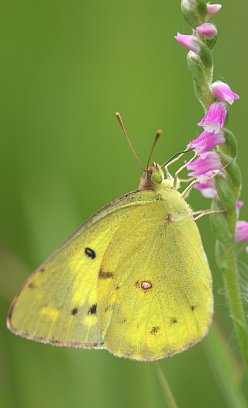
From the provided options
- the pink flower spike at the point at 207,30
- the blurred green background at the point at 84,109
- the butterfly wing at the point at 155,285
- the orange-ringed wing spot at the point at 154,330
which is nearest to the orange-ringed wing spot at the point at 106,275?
the butterfly wing at the point at 155,285

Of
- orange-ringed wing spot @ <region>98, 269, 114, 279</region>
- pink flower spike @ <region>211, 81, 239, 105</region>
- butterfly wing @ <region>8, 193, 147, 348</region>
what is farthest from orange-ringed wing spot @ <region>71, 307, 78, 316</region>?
pink flower spike @ <region>211, 81, 239, 105</region>

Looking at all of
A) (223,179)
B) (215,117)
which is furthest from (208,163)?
(215,117)

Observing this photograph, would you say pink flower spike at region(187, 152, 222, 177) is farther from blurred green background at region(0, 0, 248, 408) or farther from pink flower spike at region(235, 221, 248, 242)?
blurred green background at region(0, 0, 248, 408)

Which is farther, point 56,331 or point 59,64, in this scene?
point 59,64

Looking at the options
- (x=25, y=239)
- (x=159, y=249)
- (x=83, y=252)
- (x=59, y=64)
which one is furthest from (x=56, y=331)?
(x=59, y=64)

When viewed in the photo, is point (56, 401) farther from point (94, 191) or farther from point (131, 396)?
point (94, 191)

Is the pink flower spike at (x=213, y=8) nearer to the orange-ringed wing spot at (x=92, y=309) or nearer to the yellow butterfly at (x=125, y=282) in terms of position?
the yellow butterfly at (x=125, y=282)

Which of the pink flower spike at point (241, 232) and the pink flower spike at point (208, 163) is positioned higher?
the pink flower spike at point (208, 163)
